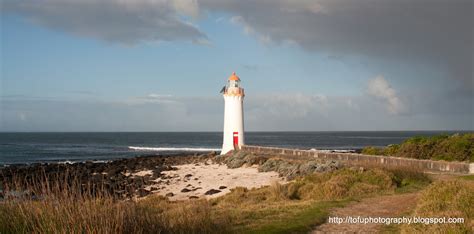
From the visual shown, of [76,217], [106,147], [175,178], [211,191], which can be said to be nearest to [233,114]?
[175,178]

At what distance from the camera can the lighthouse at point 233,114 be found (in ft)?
118

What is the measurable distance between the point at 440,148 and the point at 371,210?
1681 centimetres

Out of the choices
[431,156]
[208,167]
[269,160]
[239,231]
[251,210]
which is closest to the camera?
[239,231]

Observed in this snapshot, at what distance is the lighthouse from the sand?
14.2ft

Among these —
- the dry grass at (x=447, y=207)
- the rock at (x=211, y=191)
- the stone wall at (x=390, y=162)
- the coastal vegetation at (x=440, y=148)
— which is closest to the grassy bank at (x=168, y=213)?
the dry grass at (x=447, y=207)

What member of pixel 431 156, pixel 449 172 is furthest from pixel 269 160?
pixel 449 172

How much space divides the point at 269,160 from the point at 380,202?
17.2m

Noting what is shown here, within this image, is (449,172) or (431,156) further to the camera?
(431,156)

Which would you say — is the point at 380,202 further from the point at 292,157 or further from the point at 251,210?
the point at 292,157

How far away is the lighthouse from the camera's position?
36.0 metres

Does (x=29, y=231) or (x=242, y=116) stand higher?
(x=242, y=116)

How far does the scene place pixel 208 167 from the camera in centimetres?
3325

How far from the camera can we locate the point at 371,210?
36.8ft

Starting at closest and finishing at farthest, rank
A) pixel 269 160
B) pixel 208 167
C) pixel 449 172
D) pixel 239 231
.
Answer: pixel 239 231 < pixel 449 172 < pixel 269 160 < pixel 208 167
